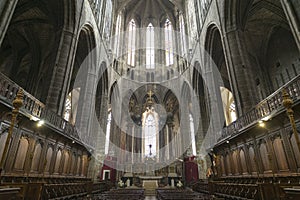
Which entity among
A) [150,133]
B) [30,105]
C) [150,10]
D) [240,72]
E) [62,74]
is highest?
[150,10]

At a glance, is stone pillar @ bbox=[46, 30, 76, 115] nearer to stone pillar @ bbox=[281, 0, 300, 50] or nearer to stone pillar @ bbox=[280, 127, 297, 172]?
stone pillar @ bbox=[280, 127, 297, 172]

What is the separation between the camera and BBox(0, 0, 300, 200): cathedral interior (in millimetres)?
6824

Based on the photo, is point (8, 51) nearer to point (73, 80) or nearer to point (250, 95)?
point (73, 80)

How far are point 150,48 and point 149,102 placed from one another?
12.6 metres

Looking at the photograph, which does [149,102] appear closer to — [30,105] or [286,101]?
[30,105]

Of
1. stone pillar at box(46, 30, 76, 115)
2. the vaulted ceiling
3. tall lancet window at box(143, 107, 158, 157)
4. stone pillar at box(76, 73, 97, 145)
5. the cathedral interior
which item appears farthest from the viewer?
the vaulted ceiling

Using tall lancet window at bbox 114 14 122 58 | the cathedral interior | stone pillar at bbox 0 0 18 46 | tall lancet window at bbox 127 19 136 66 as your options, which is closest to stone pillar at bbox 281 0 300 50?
the cathedral interior

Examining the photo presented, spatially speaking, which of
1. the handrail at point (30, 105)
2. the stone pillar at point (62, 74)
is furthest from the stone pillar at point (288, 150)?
the stone pillar at point (62, 74)

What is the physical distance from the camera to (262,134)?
7988 mm

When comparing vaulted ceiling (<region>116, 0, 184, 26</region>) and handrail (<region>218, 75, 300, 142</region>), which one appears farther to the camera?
vaulted ceiling (<region>116, 0, 184, 26</region>)

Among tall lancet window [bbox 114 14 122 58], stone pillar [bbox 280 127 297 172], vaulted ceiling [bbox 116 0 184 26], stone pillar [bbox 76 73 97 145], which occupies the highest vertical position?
vaulted ceiling [bbox 116 0 184 26]

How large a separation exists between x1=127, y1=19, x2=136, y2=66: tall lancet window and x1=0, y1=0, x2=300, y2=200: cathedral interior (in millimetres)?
212

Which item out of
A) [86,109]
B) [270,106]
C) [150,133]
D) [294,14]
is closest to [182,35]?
[150,133]

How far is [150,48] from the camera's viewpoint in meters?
31.1
